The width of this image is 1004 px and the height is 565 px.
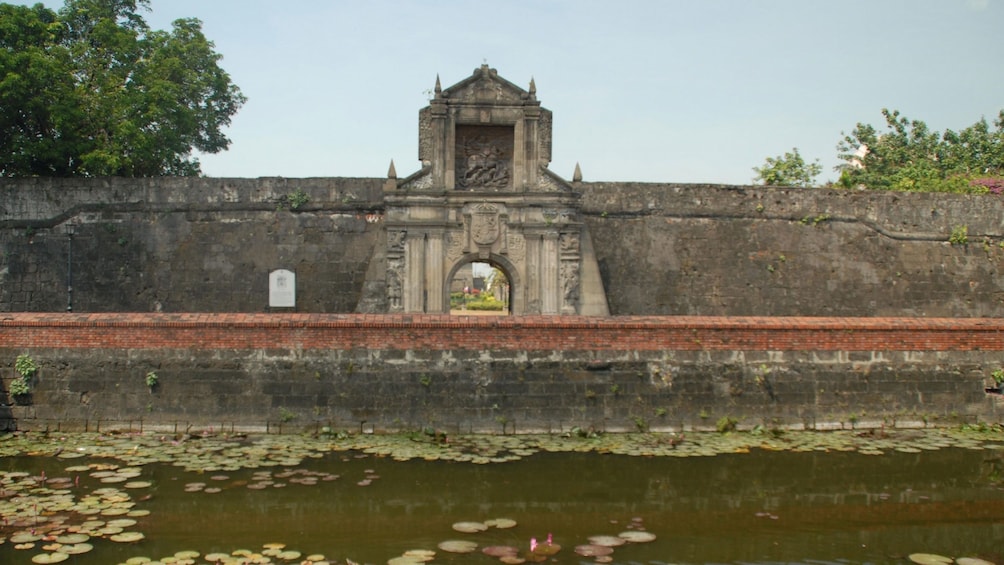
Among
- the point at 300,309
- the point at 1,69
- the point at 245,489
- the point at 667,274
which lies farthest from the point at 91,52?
the point at 245,489

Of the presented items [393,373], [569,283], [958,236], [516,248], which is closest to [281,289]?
[516,248]

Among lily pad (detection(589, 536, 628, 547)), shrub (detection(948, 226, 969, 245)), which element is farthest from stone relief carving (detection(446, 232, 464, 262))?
shrub (detection(948, 226, 969, 245))

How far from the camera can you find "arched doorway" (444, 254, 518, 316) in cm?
1666

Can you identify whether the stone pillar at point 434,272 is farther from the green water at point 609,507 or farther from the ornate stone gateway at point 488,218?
the green water at point 609,507

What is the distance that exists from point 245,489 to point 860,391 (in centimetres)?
730

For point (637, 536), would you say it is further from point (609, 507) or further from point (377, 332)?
point (377, 332)

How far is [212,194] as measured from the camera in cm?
1742

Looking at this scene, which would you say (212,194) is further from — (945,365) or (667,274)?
(945,365)

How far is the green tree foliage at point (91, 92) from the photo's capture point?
700 inches

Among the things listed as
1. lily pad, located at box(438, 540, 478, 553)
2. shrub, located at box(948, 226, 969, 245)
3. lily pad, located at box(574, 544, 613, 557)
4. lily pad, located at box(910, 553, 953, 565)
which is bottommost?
lily pad, located at box(910, 553, 953, 565)

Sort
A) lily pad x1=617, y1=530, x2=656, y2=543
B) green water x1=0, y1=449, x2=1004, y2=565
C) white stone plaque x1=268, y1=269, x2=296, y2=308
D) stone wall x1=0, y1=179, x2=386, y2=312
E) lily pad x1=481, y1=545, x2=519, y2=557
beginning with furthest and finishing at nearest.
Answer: white stone plaque x1=268, y1=269, x2=296, y2=308 < stone wall x1=0, y1=179, x2=386, y2=312 < lily pad x1=617, y1=530, x2=656, y2=543 < green water x1=0, y1=449, x2=1004, y2=565 < lily pad x1=481, y1=545, x2=519, y2=557

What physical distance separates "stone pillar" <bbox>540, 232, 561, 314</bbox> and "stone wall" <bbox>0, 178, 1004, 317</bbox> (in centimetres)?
174

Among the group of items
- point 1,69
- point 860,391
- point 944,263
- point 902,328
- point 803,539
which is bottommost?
point 803,539

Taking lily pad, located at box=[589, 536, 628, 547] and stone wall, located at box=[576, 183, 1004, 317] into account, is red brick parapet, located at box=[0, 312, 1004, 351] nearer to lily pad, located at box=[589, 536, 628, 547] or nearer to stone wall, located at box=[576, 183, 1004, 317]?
lily pad, located at box=[589, 536, 628, 547]
